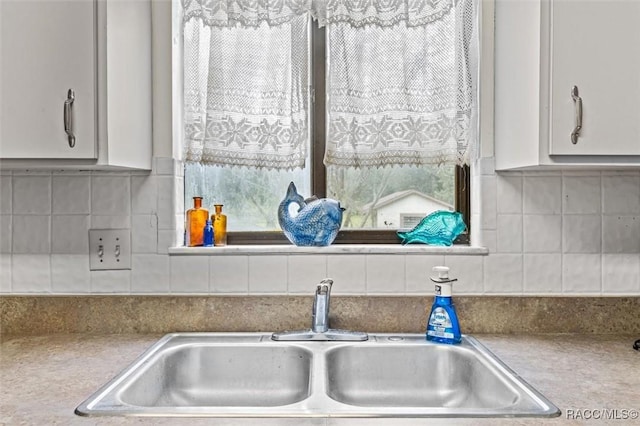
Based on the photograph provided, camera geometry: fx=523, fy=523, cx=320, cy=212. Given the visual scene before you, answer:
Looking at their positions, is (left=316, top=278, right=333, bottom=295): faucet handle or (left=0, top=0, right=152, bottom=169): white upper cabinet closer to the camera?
(left=0, top=0, right=152, bottom=169): white upper cabinet

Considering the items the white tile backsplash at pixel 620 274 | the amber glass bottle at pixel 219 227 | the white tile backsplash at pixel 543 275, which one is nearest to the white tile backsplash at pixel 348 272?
the amber glass bottle at pixel 219 227

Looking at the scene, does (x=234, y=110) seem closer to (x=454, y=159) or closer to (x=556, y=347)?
(x=454, y=159)

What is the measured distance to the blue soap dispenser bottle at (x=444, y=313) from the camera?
1.39 m

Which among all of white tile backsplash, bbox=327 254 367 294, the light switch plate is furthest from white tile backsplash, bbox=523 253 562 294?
the light switch plate

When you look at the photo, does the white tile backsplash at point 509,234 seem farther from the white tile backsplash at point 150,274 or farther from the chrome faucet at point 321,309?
the white tile backsplash at point 150,274

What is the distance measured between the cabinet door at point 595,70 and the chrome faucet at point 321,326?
2.26 ft

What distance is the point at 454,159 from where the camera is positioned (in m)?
1.60

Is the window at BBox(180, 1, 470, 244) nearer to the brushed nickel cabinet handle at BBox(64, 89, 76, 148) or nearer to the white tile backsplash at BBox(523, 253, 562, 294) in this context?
the white tile backsplash at BBox(523, 253, 562, 294)

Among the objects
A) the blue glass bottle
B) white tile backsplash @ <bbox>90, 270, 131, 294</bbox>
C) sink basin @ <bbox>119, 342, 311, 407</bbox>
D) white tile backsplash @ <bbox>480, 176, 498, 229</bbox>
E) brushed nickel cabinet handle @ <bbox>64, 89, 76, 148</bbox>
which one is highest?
brushed nickel cabinet handle @ <bbox>64, 89, 76, 148</bbox>

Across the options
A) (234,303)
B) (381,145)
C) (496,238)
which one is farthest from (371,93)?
(234,303)

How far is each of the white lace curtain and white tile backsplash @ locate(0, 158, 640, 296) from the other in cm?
22

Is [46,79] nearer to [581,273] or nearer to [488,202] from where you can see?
[488,202]

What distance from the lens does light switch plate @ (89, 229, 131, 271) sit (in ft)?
5.15

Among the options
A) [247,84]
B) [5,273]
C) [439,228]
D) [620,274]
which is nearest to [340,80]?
[247,84]
